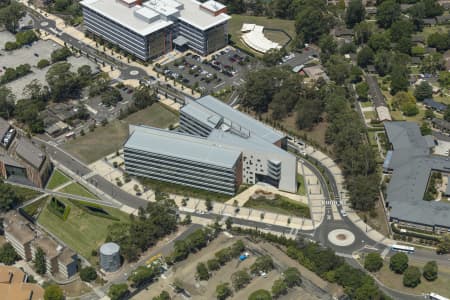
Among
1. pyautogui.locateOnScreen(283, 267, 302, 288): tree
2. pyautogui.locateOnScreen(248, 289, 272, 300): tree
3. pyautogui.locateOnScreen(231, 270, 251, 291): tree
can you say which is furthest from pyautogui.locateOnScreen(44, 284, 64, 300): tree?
pyautogui.locateOnScreen(283, 267, 302, 288): tree

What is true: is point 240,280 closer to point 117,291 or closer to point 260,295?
point 260,295

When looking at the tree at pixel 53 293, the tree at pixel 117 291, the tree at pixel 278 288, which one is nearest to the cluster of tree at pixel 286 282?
the tree at pixel 278 288

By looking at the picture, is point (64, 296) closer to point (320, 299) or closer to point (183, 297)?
point (183, 297)

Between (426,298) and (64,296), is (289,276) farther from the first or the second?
(64,296)

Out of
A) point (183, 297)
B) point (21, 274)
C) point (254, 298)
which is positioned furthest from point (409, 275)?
point (21, 274)

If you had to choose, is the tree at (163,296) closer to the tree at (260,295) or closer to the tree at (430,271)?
the tree at (260,295)

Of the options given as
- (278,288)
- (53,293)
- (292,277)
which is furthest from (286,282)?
(53,293)

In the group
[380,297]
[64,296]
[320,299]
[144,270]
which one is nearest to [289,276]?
[320,299]
